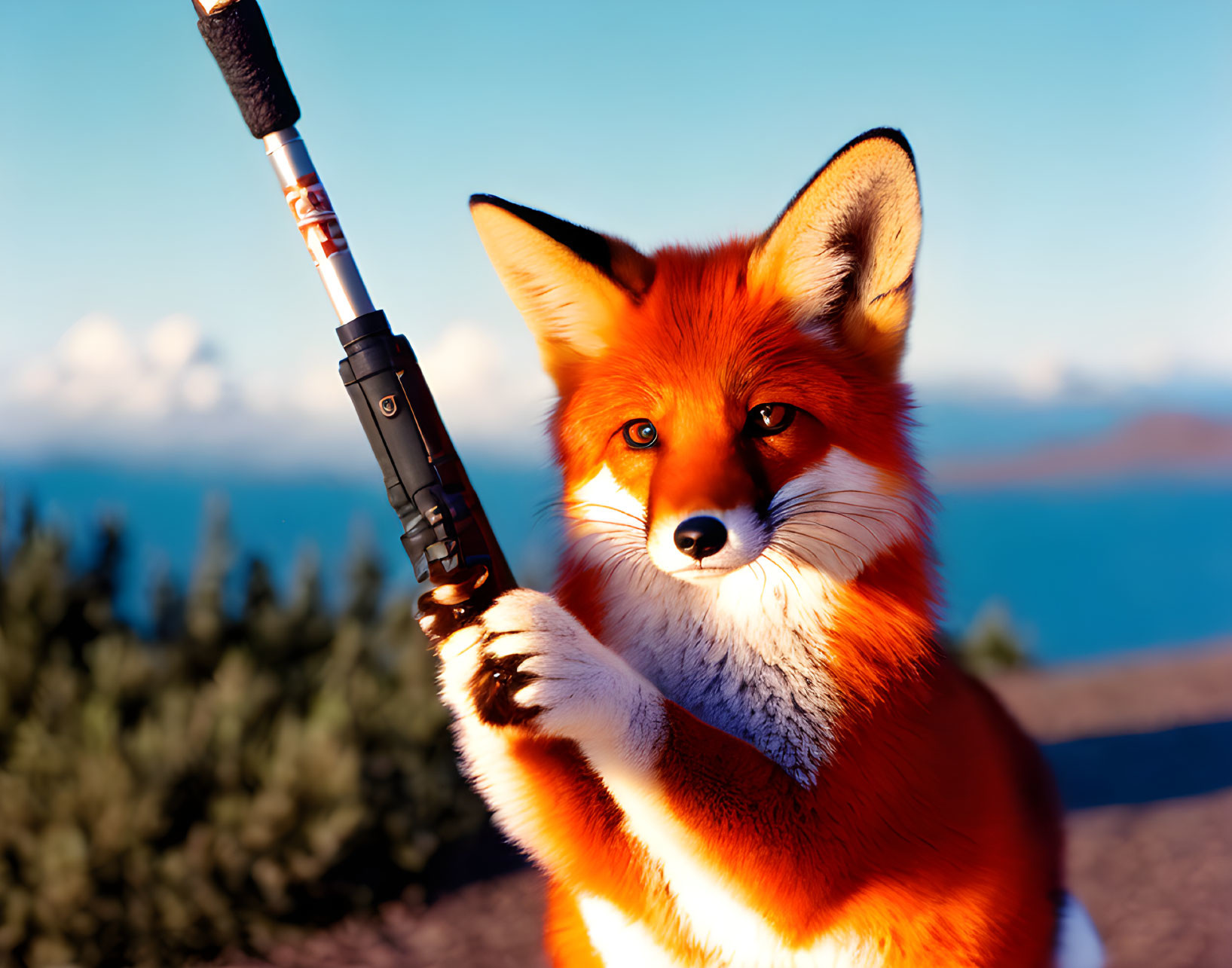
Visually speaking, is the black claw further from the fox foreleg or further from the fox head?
the fox head

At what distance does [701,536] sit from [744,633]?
20cm

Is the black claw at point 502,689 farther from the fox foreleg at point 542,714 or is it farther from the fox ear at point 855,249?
the fox ear at point 855,249

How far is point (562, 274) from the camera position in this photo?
97cm

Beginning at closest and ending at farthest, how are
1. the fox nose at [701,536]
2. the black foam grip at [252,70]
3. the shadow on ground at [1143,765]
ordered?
the fox nose at [701,536], the black foam grip at [252,70], the shadow on ground at [1143,765]

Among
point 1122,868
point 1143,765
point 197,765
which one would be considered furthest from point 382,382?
point 1143,765

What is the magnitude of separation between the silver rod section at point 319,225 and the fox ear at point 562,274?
149 mm

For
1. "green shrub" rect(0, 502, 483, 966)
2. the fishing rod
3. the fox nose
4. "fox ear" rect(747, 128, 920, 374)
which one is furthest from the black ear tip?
"green shrub" rect(0, 502, 483, 966)

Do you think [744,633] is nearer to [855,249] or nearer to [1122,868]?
[855,249]

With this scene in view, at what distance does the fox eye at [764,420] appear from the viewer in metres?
0.92

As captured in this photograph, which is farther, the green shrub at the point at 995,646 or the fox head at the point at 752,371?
the green shrub at the point at 995,646

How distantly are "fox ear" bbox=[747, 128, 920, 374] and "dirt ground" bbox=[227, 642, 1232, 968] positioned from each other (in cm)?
237

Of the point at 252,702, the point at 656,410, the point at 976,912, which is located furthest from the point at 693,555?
the point at 252,702

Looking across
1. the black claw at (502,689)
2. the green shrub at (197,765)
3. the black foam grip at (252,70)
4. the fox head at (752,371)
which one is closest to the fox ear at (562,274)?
the fox head at (752,371)

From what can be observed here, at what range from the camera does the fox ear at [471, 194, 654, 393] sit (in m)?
0.95
